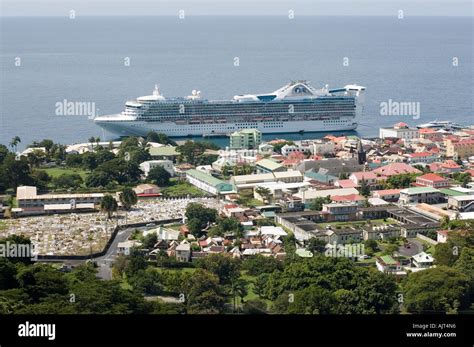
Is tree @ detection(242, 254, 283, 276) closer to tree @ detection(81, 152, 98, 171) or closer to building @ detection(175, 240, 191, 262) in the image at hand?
building @ detection(175, 240, 191, 262)

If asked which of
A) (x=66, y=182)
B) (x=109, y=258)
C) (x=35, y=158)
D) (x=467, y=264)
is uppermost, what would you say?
(x=35, y=158)

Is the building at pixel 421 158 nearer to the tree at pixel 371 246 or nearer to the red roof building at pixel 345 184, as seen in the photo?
the red roof building at pixel 345 184

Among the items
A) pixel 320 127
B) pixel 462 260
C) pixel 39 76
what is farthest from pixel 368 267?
pixel 39 76

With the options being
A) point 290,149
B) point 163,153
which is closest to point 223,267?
point 163,153

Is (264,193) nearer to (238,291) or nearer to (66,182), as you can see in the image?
(66,182)

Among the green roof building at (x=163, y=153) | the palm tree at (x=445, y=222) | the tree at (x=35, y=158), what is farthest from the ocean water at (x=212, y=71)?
the palm tree at (x=445, y=222)

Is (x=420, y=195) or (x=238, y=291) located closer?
(x=238, y=291)

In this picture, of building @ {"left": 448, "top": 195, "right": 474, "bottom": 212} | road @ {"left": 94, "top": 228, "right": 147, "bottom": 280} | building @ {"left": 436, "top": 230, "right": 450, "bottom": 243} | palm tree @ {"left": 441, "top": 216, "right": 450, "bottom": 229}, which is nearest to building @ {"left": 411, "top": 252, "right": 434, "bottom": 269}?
building @ {"left": 436, "top": 230, "right": 450, "bottom": 243}

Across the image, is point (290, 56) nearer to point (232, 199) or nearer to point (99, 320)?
point (232, 199)
